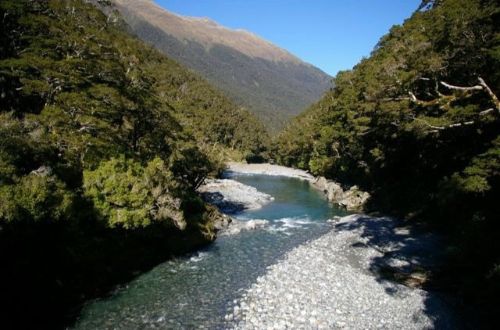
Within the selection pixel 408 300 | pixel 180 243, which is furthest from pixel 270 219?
pixel 408 300

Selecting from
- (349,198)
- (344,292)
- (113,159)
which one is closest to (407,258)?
(344,292)

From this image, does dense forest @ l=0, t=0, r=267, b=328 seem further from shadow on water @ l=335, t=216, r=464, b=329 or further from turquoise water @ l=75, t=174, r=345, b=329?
shadow on water @ l=335, t=216, r=464, b=329

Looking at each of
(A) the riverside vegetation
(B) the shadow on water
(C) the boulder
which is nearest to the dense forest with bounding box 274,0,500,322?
(A) the riverside vegetation

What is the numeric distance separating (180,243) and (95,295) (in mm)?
6973

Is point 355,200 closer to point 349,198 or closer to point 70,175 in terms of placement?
point 349,198

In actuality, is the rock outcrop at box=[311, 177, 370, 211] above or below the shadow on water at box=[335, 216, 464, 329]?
below

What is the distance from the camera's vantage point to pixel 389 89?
2662 cm

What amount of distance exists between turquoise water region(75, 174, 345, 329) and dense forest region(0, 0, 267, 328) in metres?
1.24

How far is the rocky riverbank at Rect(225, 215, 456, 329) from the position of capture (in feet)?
44.4

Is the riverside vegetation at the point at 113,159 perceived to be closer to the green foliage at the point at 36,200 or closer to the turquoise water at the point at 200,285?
the green foliage at the point at 36,200

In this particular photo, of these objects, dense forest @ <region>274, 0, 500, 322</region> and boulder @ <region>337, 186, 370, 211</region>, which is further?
boulder @ <region>337, 186, 370, 211</region>

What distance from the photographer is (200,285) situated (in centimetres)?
1739

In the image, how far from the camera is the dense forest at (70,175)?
12773 mm

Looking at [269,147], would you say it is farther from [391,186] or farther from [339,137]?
[391,186]
